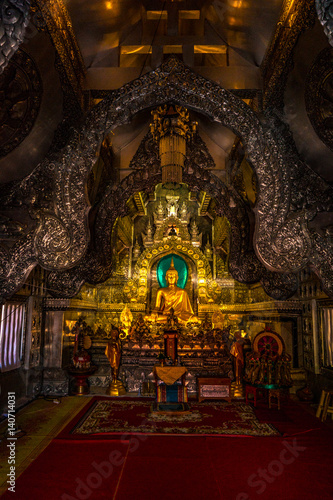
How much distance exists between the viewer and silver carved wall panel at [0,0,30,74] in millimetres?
2432

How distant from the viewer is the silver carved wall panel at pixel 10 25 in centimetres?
243

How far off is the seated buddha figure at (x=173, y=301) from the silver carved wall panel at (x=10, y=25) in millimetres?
8810

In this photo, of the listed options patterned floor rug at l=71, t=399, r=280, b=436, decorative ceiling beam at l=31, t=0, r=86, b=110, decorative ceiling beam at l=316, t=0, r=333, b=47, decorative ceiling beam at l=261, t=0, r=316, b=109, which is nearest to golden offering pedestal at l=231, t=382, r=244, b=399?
patterned floor rug at l=71, t=399, r=280, b=436

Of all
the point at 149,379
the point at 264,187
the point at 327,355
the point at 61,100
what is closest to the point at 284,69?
the point at 264,187

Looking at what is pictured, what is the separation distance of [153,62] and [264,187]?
3286mm

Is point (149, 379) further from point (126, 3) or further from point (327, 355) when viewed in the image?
point (126, 3)

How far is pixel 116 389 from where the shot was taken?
25.5 feet

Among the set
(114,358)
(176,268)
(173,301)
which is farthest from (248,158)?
(176,268)

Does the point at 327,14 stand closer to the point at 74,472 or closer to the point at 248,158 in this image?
the point at 248,158

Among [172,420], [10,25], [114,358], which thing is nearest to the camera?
[10,25]

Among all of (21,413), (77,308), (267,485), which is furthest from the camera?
(77,308)

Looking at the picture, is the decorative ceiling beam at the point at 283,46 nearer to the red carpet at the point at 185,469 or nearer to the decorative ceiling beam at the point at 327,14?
the decorative ceiling beam at the point at 327,14

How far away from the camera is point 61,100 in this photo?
17.8 ft

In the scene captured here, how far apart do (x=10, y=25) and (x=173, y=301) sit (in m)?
9.32
